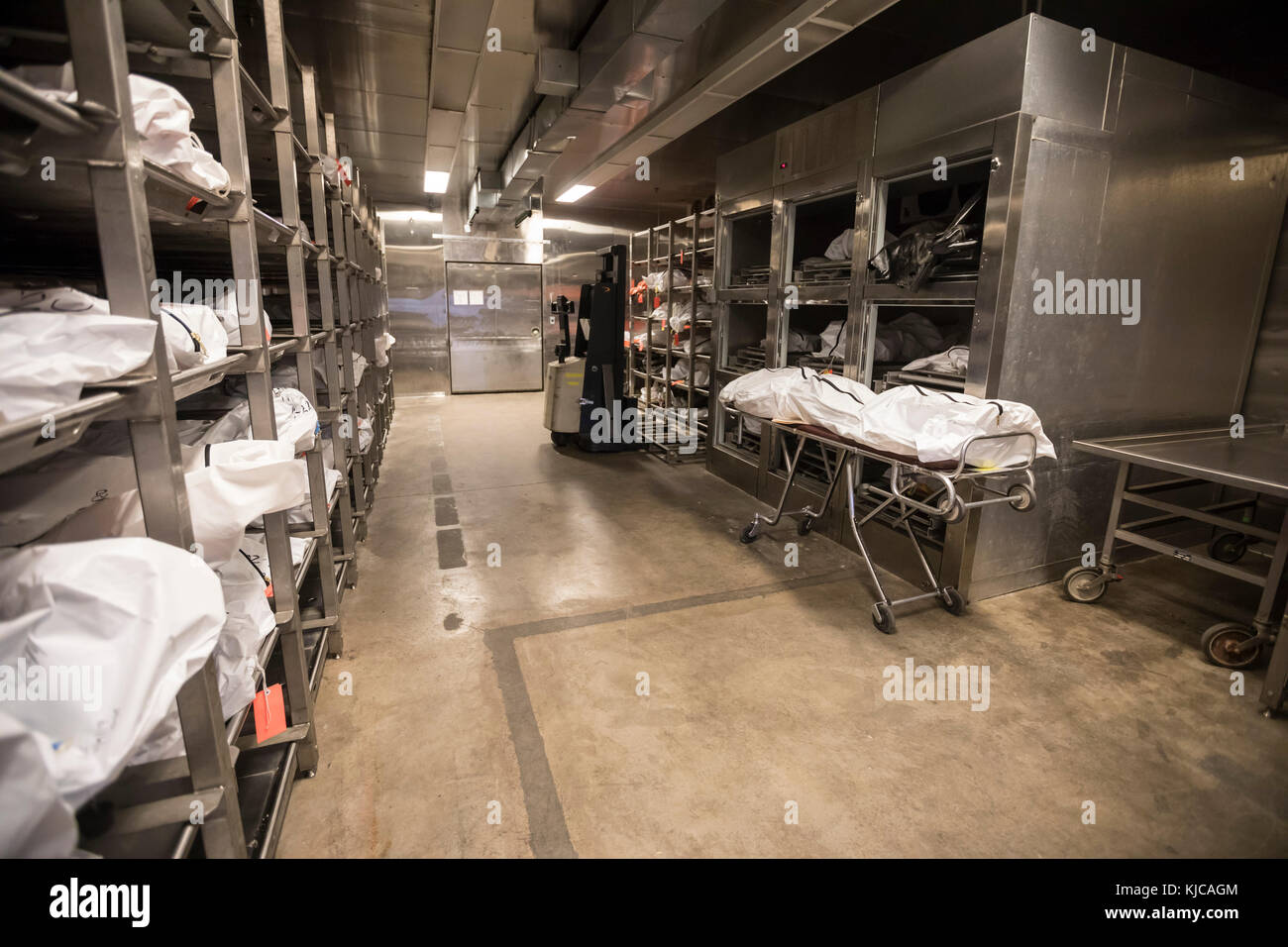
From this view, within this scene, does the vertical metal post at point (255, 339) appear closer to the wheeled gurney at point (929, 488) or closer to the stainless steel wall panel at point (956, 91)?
the wheeled gurney at point (929, 488)

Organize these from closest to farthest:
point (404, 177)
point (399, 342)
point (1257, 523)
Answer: point (1257, 523) < point (404, 177) < point (399, 342)

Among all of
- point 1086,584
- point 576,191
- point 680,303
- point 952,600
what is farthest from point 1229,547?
point 576,191

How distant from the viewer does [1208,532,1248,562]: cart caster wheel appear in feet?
12.0

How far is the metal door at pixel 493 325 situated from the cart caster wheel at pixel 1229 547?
343 inches

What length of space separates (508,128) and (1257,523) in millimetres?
6571

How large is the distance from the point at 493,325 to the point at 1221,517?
9.09m

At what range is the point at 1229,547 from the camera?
3.68 meters

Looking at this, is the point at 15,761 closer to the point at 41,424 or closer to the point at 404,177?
the point at 41,424

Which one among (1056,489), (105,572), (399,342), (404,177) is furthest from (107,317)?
(399,342)

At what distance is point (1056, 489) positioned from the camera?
130 inches

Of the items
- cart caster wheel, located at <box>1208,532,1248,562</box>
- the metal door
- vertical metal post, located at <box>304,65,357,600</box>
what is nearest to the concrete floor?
cart caster wheel, located at <box>1208,532,1248,562</box>

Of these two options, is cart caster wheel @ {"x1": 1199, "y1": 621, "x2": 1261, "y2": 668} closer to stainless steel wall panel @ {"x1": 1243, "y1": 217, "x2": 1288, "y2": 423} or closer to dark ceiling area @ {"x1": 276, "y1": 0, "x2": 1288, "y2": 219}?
stainless steel wall panel @ {"x1": 1243, "y1": 217, "x2": 1288, "y2": 423}

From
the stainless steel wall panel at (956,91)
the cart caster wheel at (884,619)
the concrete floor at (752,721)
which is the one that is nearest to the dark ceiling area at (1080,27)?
the stainless steel wall panel at (956,91)

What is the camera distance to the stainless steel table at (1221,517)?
244 centimetres
